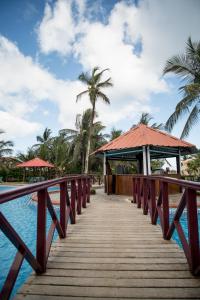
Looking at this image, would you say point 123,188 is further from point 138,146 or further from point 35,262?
point 35,262

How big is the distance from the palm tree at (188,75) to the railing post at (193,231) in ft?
35.4

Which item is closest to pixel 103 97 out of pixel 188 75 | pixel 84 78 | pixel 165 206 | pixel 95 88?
pixel 95 88

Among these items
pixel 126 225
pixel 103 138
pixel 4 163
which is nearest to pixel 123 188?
pixel 126 225

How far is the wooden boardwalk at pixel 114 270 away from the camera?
2.14 metres

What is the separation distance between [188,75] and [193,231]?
12.2m

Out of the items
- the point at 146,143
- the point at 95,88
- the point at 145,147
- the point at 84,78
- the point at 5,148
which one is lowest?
the point at 145,147

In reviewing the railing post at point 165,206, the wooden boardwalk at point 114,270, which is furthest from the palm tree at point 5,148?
the railing post at point 165,206

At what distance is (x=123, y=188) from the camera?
1254 cm

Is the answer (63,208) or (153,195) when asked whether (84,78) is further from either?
(63,208)

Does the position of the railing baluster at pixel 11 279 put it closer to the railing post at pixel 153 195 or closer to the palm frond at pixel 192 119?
the railing post at pixel 153 195

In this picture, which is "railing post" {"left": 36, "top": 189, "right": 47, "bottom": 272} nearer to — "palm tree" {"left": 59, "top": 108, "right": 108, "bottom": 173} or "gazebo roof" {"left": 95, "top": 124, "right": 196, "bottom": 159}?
"gazebo roof" {"left": 95, "top": 124, "right": 196, "bottom": 159}

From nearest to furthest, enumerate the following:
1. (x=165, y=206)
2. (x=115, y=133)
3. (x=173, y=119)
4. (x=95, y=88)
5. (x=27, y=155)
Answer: (x=165, y=206) → (x=173, y=119) → (x=95, y=88) → (x=115, y=133) → (x=27, y=155)

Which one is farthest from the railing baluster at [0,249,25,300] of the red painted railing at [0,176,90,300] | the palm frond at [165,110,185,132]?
the palm frond at [165,110,185,132]

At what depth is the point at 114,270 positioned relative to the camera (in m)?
2.65
